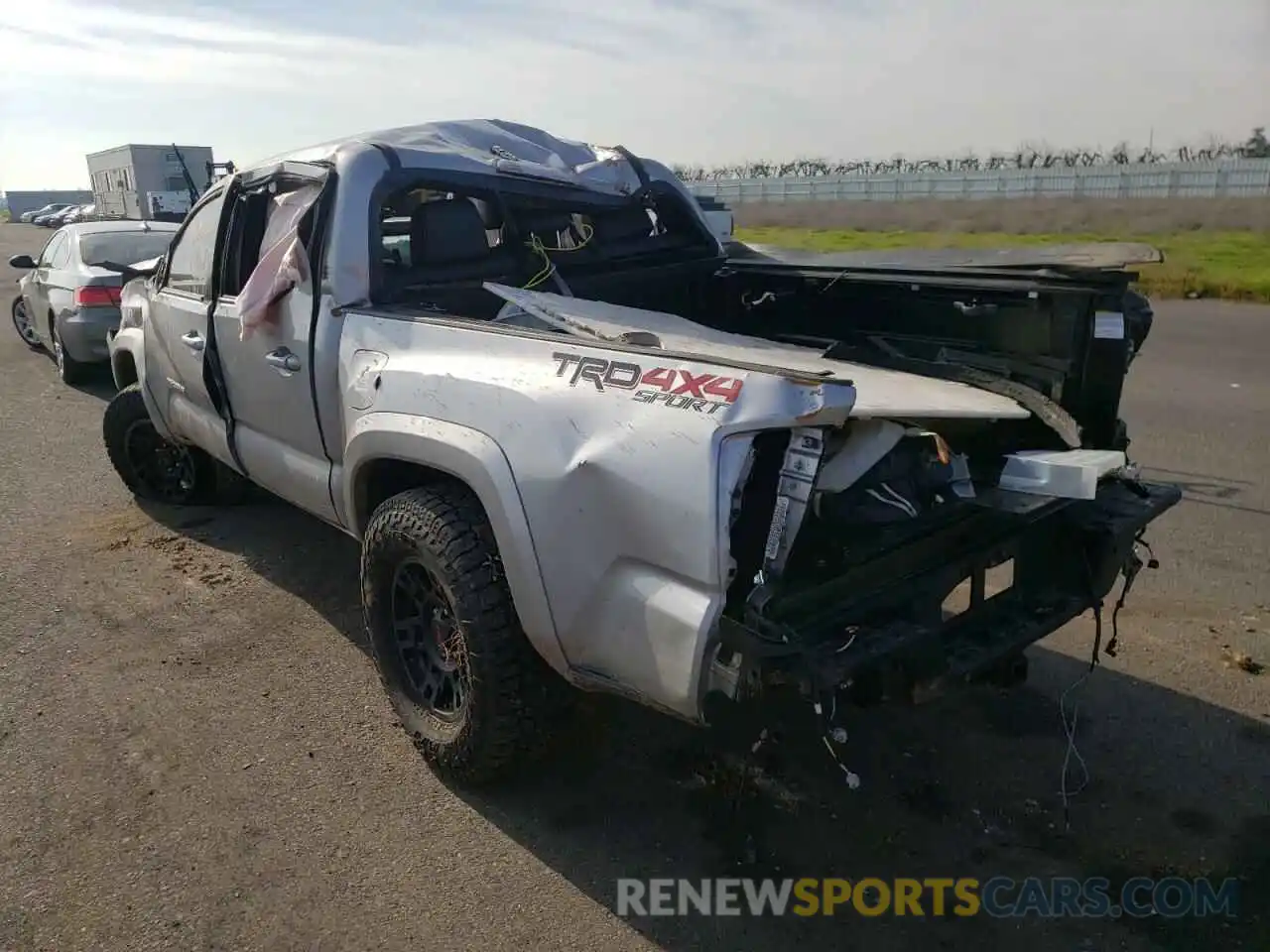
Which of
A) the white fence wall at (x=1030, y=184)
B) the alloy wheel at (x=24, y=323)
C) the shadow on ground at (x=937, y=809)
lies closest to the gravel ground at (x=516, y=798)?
the shadow on ground at (x=937, y=809)

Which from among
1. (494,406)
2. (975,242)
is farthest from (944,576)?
(975,242)

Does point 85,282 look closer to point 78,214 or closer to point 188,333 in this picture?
point 188,333

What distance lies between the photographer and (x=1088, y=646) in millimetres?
4195

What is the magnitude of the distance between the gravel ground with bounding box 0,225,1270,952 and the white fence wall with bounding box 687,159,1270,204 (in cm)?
3001

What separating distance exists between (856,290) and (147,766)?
324 centimetres

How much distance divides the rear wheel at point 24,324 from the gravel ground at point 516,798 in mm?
9238

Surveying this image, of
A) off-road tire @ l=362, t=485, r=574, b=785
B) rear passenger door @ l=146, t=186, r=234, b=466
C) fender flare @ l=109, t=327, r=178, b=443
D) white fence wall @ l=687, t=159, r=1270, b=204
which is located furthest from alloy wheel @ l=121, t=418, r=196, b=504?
white fence wall @ l=687, t=159, r=1270, b=204

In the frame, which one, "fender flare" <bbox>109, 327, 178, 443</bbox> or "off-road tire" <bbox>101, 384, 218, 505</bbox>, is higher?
"fender flare" <bbox>109, 327, 178, 443</bbox>

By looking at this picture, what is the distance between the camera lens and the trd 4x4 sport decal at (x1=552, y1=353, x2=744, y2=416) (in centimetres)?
243

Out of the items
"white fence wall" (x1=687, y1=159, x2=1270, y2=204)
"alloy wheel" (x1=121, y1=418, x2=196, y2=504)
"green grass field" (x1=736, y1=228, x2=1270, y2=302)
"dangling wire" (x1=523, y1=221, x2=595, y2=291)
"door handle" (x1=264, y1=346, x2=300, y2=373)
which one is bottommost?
"alloy wheel" (x1=121, y1=418, x2=196, y2=504)

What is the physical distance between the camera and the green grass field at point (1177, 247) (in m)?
16.3

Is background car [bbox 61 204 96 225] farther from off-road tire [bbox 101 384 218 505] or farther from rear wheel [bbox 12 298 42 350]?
off-road tire [bbox 101 384 218 505]

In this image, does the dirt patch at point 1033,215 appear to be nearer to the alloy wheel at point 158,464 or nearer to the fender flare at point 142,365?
the alloy wheel at point 158,464

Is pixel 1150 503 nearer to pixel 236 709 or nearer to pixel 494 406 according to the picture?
pixel 494 406
